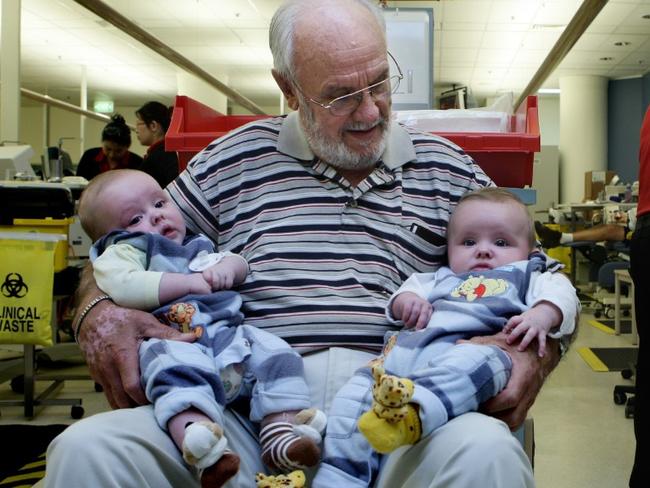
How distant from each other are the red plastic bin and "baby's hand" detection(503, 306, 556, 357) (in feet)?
2.38

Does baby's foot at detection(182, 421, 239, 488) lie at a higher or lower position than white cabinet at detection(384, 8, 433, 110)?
lower

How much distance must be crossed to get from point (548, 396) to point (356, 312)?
2.69 metres

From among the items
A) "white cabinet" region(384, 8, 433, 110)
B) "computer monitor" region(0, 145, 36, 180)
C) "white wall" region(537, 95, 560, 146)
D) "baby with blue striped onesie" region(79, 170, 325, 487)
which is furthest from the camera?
"white wall" region(537, 95, 560, 146)

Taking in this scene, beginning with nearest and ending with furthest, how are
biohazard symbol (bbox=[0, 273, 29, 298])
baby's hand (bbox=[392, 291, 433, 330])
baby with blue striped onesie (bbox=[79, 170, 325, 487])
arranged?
baby with blue striped onesie (bbox=[79, 170, 325, 487]) < baby's hand (bbox=[392, 291, 433, 330]) < biohazard symbol (bbox=[0, 273, 29, 298])

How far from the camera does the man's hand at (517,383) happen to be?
43.6 inches

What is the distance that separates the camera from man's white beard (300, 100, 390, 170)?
1.47 meters

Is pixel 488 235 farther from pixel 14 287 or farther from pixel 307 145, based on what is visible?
pixel 14 287

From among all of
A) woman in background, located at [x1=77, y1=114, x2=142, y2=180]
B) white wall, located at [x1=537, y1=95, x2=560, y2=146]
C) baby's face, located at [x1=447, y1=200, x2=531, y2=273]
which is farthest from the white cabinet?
white wall, located at [x1=537, y1=95, x2=560, y2=146]

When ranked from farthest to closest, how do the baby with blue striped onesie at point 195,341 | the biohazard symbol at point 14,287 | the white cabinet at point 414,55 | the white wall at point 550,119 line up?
the white wall at point 550,119 < the biohazard symbol at point 14,287 < the white cabinet at point 414,55 < the baby with blue striped onesie at point 195,341

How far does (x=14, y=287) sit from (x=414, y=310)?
2.36 metres

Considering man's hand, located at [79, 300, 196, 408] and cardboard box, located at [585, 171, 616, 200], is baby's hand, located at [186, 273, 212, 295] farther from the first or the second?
cardboard box, located at [585, 171, 616, 200]

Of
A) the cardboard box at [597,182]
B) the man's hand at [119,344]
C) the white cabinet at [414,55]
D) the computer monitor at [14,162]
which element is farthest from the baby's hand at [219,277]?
the cardboard box at [597,182]

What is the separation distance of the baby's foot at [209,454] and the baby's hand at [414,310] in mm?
429

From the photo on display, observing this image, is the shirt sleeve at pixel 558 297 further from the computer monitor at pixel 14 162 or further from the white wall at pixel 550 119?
the white wall at pixel 550 119
